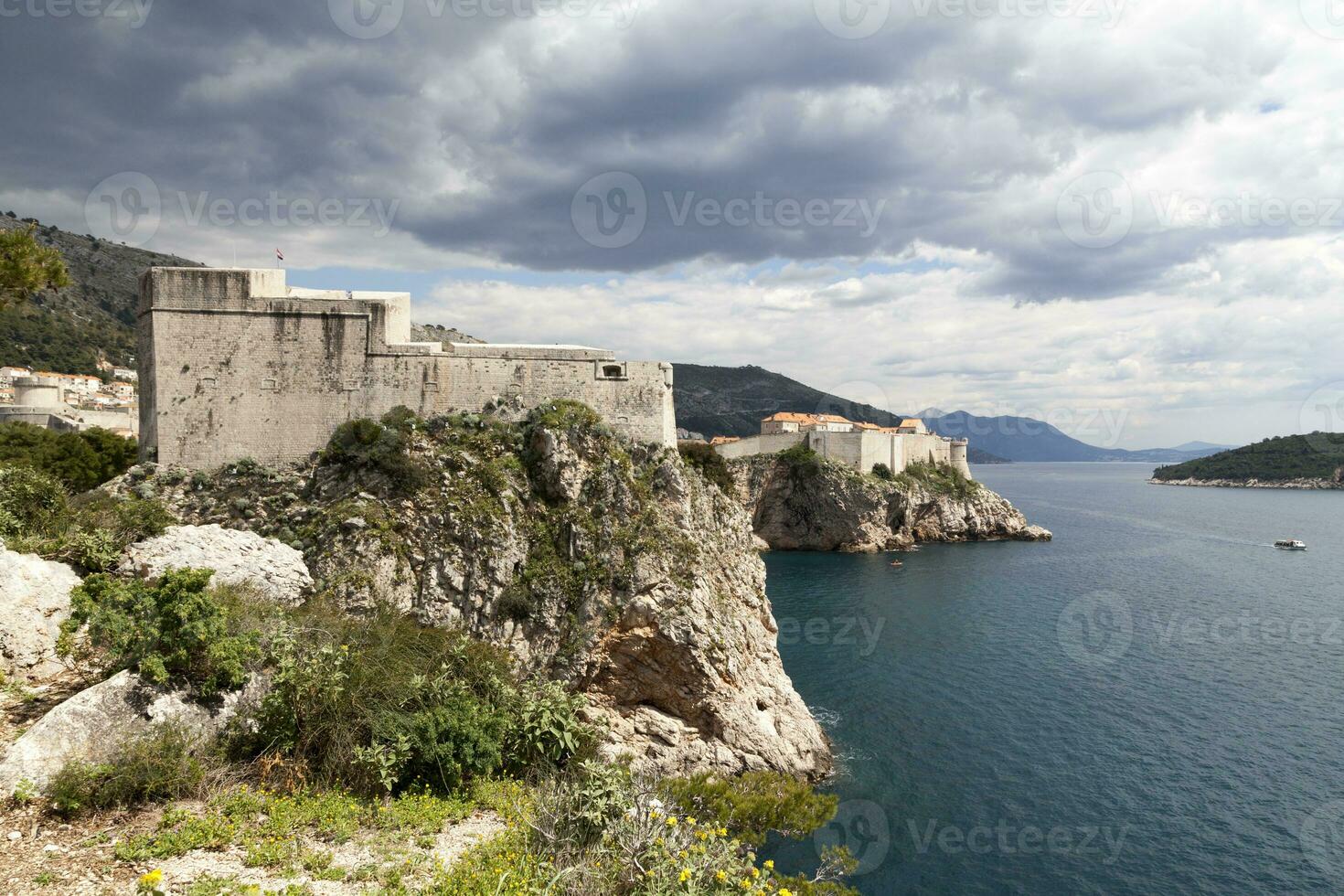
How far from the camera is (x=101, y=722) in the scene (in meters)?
7.30

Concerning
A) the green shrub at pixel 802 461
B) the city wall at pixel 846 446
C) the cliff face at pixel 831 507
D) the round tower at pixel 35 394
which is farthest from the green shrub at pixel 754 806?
the green shrub at pixel 802 461

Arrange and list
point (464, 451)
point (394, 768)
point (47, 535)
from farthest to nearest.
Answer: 1. point (464, 451)
2. point (47, 535)
3. point (394, 768)

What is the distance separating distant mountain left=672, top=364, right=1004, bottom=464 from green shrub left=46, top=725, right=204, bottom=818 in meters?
114

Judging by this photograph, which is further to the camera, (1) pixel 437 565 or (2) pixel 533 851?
(1) pixel 437 565

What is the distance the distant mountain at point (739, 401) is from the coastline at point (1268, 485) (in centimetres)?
6414

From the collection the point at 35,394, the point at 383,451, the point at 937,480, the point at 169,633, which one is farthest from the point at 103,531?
the point at 937,480

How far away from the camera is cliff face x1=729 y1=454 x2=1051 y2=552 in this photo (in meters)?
59.7

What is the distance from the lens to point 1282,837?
17.4 meters

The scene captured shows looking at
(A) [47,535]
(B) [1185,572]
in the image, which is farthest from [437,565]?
(B) [1185,572]

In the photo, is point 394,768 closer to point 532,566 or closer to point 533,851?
point 533,851

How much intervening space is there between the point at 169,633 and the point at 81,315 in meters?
94.2

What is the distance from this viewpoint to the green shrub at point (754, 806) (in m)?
10.1

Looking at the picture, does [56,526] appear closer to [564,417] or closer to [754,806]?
[564,417]

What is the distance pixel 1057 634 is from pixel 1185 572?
23.6m
